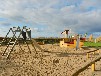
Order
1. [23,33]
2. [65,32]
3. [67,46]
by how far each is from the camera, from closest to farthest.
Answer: [23,33]
[67,46]
[65,32]

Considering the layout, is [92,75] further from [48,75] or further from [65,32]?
[65,32]

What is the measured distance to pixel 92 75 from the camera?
8320mm

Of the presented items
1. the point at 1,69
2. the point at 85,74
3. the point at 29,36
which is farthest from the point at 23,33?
the point at 85,74

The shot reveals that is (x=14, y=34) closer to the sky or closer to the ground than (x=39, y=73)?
closer to the sky

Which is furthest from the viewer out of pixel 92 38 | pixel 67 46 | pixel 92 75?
pixel 92 38

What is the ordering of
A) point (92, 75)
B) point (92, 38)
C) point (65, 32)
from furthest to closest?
point (92, 38), point (65, 32), point (92, 75)

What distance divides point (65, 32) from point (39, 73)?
2409 cm

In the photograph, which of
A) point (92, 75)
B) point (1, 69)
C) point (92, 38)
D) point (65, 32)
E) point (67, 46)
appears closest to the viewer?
point (92, 75)

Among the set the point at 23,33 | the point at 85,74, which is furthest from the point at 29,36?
the point at 85,74

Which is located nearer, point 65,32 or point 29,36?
point 29,36

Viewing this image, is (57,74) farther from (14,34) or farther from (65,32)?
(65,32)

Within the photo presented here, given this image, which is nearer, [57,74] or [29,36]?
[57,74]

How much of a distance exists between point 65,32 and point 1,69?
78.8 ft

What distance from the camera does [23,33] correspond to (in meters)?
14.3
